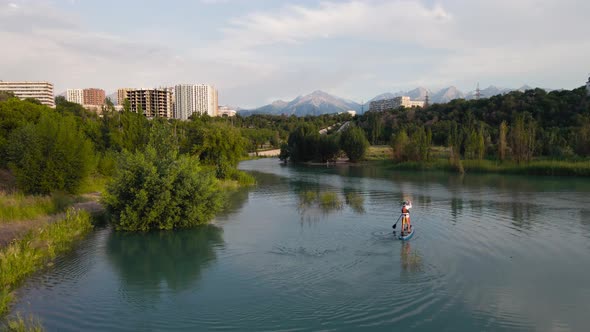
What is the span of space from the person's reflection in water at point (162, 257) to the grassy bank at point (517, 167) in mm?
39900

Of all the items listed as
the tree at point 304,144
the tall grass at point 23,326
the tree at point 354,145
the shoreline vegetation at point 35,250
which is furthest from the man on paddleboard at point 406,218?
the tree at point 304,144

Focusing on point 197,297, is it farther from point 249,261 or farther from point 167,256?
point 167,256

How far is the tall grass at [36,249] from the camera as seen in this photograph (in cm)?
1330

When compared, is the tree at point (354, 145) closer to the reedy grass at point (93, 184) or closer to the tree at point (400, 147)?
the tree at point (400, 147)

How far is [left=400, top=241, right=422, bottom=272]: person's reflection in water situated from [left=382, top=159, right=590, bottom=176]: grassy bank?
37.0 m

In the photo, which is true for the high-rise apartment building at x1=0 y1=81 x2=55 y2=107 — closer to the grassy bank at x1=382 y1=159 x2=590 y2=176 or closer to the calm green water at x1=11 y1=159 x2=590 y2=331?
the grassy bank at x1=382 y1=159 x2=590 y2=176

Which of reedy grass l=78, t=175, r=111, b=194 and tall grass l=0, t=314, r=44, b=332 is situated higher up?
reedy grass l=78, t=175, r=111, b=194

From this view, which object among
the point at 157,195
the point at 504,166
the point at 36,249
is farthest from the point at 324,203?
the point at 504,166

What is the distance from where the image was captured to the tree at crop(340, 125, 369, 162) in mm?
76650

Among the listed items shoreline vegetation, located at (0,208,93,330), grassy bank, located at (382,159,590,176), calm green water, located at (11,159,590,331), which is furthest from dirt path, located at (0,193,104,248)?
grassy bank, located at (382,159,590,176)

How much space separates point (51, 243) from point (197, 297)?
8.28m

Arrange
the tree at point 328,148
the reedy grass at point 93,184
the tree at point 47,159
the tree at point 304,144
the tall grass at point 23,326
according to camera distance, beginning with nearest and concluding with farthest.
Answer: the tall grass at point 23,326, the tree at point 47,159, the reedy grass at point 93,184, the tree at point 328,148, the tree at point 304,144

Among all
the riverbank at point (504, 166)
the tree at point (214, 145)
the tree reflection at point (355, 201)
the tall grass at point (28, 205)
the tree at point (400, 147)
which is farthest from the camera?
the tree at point (400, 147)

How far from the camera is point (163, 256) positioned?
1714cm
